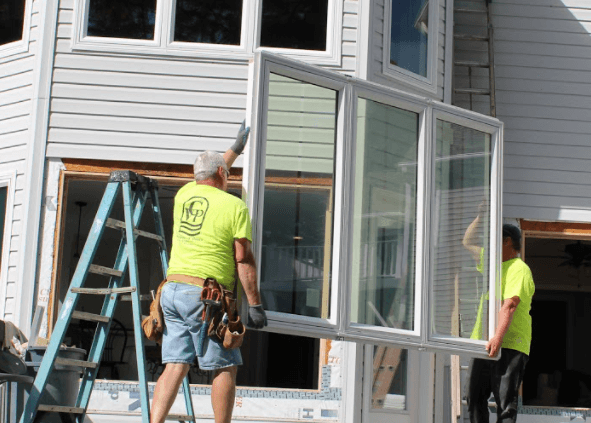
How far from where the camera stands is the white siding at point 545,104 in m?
9.44

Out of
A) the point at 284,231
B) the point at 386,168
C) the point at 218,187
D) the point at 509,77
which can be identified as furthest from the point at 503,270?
the point at 509,77

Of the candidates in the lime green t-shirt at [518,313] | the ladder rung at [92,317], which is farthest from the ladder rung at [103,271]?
the lime green t-shirt at [518,313]

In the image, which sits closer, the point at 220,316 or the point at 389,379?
the point at 220,316

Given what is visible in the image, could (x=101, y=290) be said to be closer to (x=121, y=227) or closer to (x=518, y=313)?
(x=121, y=227)

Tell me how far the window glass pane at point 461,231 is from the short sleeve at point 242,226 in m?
1.71

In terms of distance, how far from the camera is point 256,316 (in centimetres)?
509

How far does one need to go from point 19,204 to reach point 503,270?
13.3 ft

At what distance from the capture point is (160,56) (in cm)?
820

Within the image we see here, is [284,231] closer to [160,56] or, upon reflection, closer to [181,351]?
[181,351]

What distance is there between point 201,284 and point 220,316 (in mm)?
206

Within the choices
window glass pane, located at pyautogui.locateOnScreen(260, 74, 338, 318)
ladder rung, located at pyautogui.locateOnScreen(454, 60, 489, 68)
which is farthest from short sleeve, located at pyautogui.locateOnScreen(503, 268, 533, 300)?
ladder rung, located at pyautogui.locateOnScreen(454, 60, 489, 68)

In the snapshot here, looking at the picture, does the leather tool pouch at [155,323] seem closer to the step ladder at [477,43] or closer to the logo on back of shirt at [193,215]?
the logo on back of shirt at [193,215]

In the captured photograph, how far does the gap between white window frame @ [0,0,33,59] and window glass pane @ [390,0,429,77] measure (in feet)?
10.6

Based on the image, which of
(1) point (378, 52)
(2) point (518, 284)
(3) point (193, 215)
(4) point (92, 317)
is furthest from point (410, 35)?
(4) point (92, 317)
